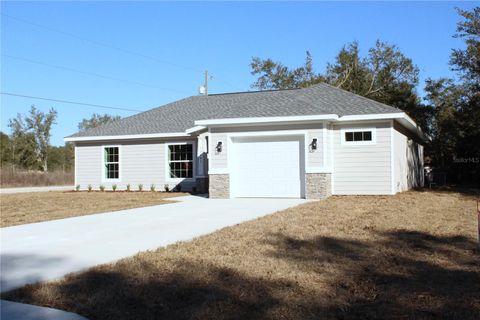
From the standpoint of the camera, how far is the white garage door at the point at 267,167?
50.2ft

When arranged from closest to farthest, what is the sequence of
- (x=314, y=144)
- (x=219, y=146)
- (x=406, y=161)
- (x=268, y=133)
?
(x=314, y=144) < (x=268, y=133) < (x=219, y=146) < (x=406, y=161)

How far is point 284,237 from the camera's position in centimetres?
759

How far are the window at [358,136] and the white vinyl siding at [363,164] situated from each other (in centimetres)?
19

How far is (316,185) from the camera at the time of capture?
14.7 meters

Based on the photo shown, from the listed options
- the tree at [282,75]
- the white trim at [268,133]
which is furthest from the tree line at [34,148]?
the white trim at [268,133]

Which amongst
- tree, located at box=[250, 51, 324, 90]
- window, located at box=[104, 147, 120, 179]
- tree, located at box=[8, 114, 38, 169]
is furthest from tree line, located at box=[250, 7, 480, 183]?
tree, located at box=[8, 114, 38, 169]

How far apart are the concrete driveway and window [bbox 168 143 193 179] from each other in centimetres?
743

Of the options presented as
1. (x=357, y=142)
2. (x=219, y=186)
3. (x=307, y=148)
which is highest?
(x=357, y=142)

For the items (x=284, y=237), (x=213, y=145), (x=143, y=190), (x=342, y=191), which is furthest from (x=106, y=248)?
(x=143, y=190)

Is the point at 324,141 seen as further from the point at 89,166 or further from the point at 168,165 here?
the point at 89,166

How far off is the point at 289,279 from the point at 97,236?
14.1 ft

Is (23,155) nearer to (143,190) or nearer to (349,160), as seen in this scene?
(143,190)

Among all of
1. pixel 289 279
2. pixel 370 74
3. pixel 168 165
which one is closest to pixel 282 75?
pixel 370 74

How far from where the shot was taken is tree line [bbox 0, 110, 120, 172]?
46.3 metres
